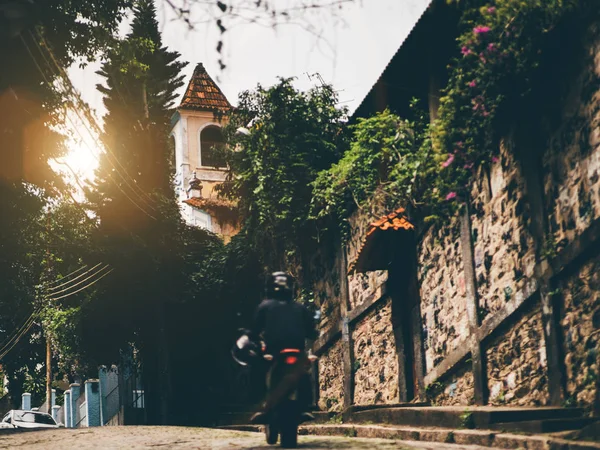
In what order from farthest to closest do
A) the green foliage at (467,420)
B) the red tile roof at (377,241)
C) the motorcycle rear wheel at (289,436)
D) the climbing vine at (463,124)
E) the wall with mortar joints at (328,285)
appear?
1. the wall with mortar joints at (328,285)
2. the red tile roof at (377,241)
3. the climbing vine at (463,124)
4. the green foliage at (467,420)
5. the motorcycle rear wheel at (289,436)

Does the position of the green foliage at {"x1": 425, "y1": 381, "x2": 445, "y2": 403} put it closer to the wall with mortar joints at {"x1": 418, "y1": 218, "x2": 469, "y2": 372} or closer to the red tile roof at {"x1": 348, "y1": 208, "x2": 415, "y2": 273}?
the wall with mortar joints at {"x1": 418, "y1": 218, "x2": 469, "y2": 372}

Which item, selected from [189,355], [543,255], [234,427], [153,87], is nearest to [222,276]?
[189,355]

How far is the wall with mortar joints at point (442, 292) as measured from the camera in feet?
41.0

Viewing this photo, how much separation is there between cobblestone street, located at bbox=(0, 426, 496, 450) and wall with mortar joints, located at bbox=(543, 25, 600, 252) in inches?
110

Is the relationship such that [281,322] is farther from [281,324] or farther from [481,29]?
[481,29]

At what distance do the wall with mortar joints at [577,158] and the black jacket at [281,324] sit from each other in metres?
3.14

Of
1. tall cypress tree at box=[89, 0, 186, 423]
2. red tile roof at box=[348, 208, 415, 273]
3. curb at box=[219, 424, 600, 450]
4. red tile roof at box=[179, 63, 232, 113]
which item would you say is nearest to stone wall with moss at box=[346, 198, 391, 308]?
red tile roof at box=[348, 208, 415, 273]

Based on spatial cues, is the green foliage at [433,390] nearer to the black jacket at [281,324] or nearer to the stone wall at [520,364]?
the stone wall at [520,364]

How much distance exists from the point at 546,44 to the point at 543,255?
233cm

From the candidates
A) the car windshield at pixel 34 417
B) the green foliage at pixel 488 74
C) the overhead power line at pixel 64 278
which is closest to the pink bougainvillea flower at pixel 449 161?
the green foliage at pixel 488 74

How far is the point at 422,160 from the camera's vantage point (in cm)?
1349

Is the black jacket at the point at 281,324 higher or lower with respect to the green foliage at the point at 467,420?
higher

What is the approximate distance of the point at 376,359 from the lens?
15555 mm

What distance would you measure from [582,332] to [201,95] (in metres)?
33.3
